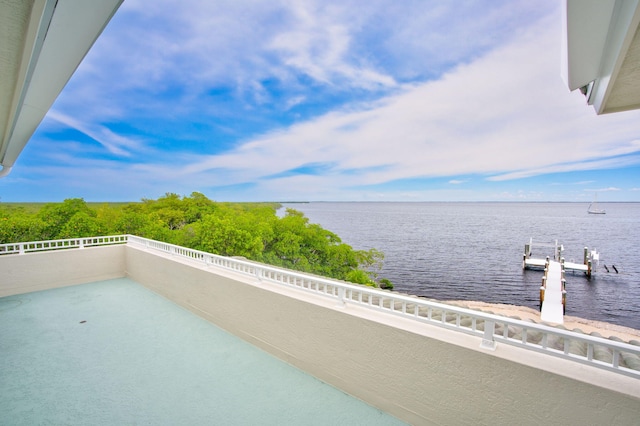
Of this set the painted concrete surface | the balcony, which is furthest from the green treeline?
the balcony

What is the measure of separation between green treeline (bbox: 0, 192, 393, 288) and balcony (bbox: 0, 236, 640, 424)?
8.01 m

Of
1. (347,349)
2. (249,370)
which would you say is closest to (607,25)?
(347,349)

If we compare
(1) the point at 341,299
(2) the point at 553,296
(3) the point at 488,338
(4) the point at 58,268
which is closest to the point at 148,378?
(1) the point at 341,299

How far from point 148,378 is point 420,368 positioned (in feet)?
7.58

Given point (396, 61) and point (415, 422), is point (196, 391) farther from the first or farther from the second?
point (396, 61)

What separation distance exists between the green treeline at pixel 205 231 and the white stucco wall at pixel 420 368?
9.87 meters

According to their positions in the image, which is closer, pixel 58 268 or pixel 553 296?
pixel 58 268

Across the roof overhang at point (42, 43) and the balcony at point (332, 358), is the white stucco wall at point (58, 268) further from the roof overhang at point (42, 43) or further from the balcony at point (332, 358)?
the roof overhang at point (42, 43)

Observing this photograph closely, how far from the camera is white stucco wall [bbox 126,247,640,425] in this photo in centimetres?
133

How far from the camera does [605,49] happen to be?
114 cm

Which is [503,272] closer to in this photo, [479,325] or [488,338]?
[479,325]

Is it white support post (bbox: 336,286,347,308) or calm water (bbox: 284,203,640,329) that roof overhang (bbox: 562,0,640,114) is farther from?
calm water (bbox: 284,203,640,329)

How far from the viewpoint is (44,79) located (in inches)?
61.0

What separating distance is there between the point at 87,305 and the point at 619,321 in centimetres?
1832
